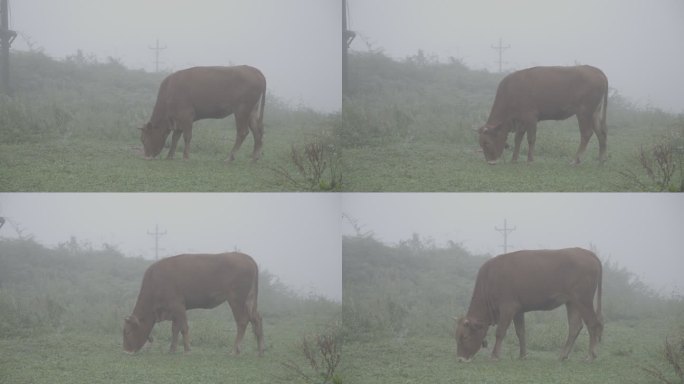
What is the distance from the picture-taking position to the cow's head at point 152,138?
298 inches

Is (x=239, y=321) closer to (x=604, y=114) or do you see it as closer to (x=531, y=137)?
(x=531, y=137)

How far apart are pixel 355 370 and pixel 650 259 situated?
6.92 ft

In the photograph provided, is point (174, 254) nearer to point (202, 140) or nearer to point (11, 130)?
point (202, 140)

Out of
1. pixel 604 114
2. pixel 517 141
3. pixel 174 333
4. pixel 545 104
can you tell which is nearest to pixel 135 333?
pixel 174 333

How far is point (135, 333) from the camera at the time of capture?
7520mm

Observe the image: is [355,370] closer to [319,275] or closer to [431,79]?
[319,275]

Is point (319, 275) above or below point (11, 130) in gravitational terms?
below

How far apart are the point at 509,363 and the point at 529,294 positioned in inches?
18.7

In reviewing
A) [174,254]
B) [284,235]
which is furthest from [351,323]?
[174,254]

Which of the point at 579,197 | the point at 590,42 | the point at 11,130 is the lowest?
the point at 579,197

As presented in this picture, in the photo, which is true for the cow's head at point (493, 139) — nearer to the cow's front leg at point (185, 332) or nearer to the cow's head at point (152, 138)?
the cow's head at point (152, 138)

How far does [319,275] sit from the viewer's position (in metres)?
7.71

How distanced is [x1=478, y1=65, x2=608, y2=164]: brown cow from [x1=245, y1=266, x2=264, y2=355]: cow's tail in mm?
1790

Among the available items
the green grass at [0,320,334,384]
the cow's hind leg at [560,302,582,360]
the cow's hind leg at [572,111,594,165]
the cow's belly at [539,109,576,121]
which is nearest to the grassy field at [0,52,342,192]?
the green grass at [0,320,334,384]
